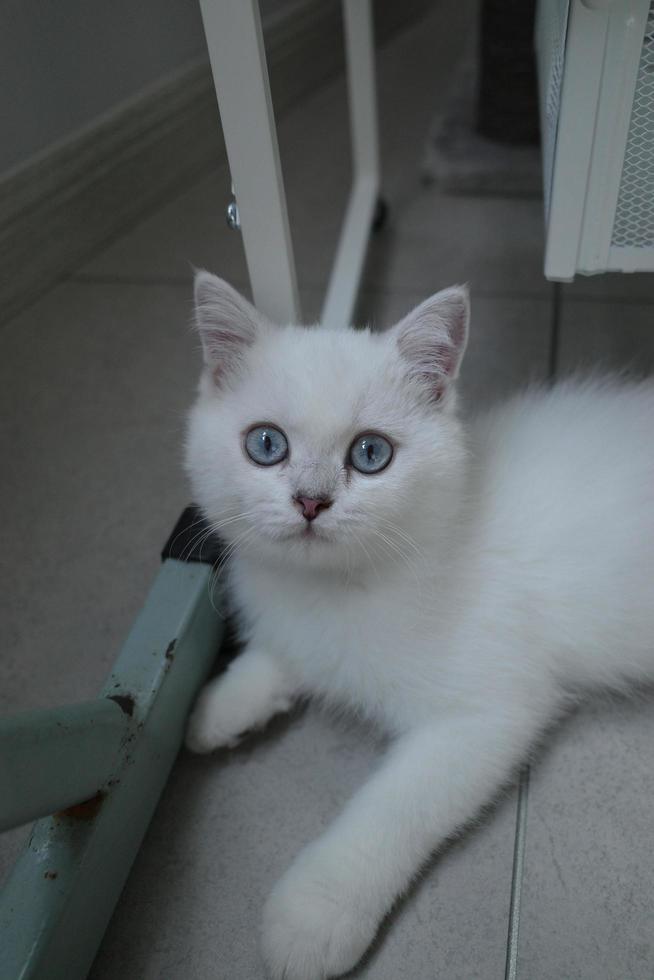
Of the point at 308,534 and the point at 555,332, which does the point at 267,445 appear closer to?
the point at 308,534

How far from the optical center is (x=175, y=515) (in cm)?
148

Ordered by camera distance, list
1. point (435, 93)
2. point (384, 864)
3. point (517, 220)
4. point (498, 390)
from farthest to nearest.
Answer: point (435, 93) < point (517, 220) < point (498, 390) < point (384, 864)

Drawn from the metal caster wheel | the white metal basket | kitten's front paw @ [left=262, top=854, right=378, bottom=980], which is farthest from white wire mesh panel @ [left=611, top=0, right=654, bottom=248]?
the metal caster wheel

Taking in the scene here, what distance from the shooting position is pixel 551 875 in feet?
3.26

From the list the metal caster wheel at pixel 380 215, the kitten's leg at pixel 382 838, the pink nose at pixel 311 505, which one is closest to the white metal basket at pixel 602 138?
the pink nose at pixel 311 505

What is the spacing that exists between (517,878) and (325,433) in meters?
0.58

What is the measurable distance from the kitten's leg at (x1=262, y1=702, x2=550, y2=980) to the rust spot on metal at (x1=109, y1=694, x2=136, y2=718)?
0.27 m

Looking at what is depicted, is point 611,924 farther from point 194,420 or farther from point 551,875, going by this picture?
point 194,420

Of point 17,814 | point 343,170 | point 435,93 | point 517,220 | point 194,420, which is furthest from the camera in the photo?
point 435,93

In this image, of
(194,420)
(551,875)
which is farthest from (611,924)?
(194,420)

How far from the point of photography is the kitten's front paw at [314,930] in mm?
880

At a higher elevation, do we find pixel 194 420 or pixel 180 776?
pixel 194 420

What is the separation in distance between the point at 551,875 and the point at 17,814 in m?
0.62

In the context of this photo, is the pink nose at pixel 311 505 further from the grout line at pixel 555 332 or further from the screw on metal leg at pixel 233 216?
the grout line at pixel 555 332
